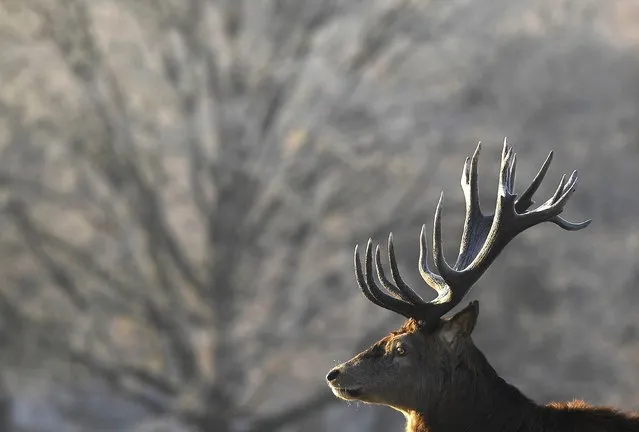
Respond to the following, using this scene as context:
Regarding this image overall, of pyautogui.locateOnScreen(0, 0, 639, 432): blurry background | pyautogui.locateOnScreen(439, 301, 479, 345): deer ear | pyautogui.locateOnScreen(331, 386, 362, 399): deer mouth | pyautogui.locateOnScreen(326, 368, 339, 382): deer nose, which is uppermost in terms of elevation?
pyautogui.locateOnScreen(0, 0, 639, 432): blurry background

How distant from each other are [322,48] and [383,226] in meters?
3.35

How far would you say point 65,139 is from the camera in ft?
73.7

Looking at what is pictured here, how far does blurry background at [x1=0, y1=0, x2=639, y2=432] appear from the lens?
21.8 meters

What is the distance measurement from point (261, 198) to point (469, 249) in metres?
14.4

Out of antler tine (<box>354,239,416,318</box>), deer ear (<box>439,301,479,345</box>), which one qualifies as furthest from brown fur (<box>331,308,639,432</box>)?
antler tine (<box>354,239,416,318</box>)

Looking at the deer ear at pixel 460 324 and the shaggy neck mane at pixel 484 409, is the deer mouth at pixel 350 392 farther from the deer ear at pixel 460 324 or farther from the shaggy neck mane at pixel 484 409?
the deer ear at pixel 460 324

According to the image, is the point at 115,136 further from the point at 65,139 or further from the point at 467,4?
the point at 467,4

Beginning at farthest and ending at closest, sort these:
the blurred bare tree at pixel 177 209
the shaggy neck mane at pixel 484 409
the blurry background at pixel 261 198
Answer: the blurry background at pixel 261 198 < the blurred bare tree at pixel 177 209 < the shaggy neck mane at pixel 484 409

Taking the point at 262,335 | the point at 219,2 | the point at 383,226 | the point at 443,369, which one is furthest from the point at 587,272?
the point at 443,369

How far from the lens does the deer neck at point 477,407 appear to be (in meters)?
7.20

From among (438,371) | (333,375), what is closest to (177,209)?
(333,375)

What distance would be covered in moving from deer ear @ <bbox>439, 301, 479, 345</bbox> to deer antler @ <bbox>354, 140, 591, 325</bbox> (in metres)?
0.07

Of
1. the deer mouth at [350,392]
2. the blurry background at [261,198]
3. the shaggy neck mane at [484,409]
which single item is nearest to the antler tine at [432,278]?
the shaggy neck mane at [484,409]

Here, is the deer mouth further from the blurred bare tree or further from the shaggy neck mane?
the blurred bare tree
